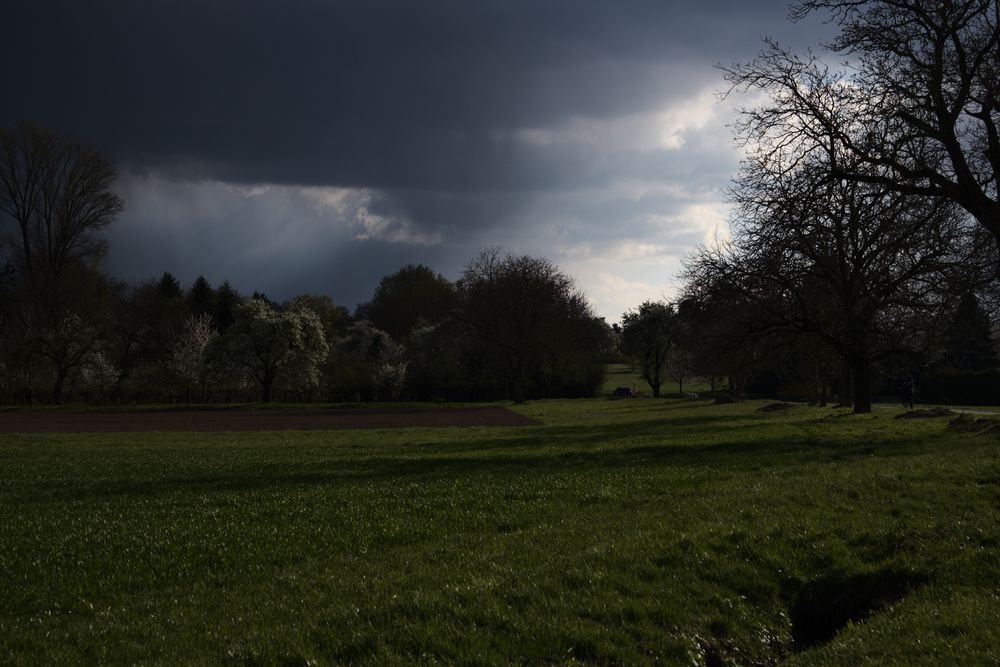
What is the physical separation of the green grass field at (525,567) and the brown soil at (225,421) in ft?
95.4

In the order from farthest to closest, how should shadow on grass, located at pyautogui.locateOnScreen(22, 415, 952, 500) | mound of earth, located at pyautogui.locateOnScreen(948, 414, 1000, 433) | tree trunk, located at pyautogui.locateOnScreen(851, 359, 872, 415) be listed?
tree trunk, located at pyautogui.locateOnScreen(851, 359, 872, 415), mound of earth, located at pyautogui.locateOnScreen(948, 414, 1000, 433), shadow on grass, located at pyautogui.locateOnScreen(22, 415, 952, 500)

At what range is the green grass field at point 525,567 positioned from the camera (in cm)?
712

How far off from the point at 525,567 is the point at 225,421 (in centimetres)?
4918

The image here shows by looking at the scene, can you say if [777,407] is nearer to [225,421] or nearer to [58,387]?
[225,421]

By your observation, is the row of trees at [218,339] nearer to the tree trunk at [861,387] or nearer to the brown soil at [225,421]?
the brown soil at [225,421]

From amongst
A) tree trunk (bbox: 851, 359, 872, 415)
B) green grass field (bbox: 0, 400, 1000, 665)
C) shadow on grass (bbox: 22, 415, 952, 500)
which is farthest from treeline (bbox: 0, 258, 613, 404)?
green grass field (bbox: 0, 400, 1000, 665)

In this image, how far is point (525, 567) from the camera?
9078 millimetres

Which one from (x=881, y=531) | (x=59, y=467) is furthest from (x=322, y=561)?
(x=59, y=467)

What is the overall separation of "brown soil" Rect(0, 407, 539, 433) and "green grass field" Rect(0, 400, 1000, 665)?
95.4 feet

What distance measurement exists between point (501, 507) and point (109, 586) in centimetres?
684

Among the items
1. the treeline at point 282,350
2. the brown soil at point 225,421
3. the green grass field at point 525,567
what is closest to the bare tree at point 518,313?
the treeline at point 282,350

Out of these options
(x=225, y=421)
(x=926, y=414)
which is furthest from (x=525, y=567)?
(x=225, y=421)

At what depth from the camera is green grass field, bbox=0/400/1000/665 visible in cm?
712

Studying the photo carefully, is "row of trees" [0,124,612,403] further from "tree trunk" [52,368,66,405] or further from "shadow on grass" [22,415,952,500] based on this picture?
"shadow on grass" [22,415,952,500]
